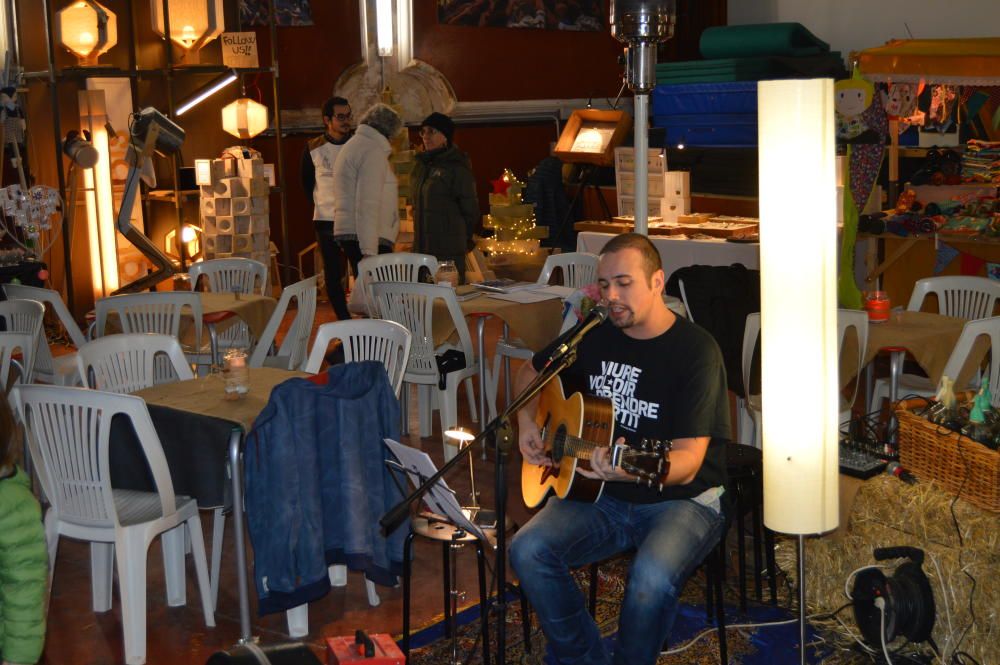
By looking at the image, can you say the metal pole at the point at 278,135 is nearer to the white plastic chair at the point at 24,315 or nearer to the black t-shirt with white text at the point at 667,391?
the white plastic chair at the point at 24,315

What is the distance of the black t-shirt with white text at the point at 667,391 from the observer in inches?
134

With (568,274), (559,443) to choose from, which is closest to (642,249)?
(559,443)

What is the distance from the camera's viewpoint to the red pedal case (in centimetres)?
264

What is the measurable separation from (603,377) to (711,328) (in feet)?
6.20

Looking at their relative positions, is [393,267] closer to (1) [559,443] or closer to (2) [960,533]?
(1) [559,443]

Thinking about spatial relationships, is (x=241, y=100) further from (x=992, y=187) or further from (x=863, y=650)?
(x=863, y=650)

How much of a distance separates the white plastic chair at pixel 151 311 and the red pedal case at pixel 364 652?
3310mm

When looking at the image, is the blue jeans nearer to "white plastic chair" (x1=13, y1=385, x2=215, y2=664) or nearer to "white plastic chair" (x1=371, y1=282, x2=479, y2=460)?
"white plastic chair" (x1=13, y1=385, x2=215, y2=664)

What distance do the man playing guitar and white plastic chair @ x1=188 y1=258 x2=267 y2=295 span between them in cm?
359

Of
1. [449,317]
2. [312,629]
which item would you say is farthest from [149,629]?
[449,317]

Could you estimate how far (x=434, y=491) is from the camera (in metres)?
3.10

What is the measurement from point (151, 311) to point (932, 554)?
3752 millimetres

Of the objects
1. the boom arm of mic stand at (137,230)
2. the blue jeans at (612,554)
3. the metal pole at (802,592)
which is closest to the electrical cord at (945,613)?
the blue jeans at (612,554)

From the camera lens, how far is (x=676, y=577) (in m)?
3.25
